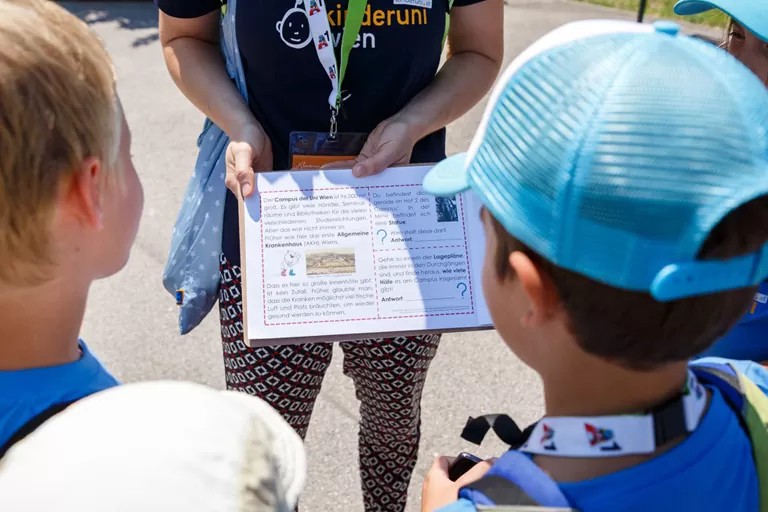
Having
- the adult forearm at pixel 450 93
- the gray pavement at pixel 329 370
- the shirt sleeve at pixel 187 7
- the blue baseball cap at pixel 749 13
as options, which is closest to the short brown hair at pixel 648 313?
the adult forearm at pixel 450 93

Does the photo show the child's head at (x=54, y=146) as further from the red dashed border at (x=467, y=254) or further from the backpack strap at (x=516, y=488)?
the red dashed border at (x=467, y=254)

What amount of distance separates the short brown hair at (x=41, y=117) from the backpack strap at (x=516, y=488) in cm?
62

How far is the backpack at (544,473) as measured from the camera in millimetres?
789

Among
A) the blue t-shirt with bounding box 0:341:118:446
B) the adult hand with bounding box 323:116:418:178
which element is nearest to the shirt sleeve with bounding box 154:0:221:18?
the adult hand with bounding box 323:116:418:178

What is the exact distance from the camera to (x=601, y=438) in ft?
2.70

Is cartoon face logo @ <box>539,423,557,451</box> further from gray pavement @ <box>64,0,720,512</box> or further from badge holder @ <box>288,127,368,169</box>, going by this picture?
gray pavement @ <box>64,0,720,512</box>

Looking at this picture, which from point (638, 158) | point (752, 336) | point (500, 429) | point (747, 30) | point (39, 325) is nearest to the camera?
point (638, 158)

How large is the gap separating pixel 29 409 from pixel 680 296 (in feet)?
2.49

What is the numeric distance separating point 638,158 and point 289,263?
31.8 inches

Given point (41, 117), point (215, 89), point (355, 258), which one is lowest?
A: point (355, 258)

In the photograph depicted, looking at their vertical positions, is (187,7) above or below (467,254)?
above

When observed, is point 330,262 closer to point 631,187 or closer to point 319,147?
point 319,147

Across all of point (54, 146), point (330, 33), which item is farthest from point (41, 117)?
point (330, 33)

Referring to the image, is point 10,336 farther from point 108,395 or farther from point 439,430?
point 439,430
